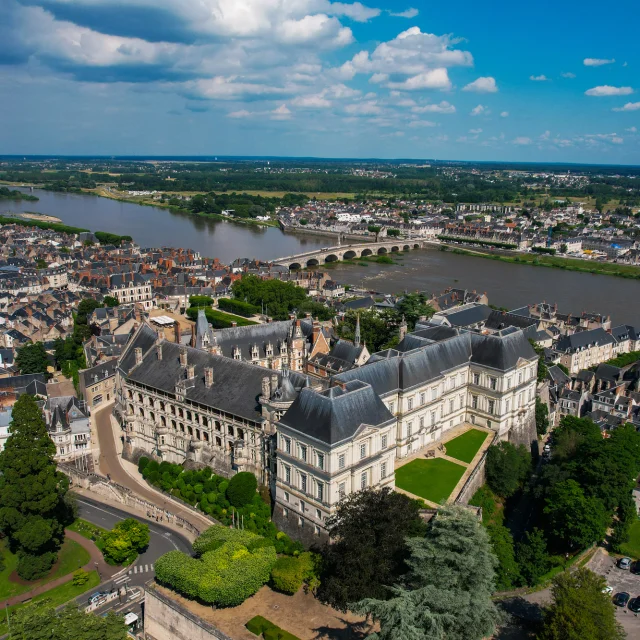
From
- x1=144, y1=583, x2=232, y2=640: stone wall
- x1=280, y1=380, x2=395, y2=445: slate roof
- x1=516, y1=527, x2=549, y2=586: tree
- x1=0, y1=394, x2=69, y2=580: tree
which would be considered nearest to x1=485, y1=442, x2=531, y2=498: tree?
x1=516, y1=527, x2=549, y2=586: tree

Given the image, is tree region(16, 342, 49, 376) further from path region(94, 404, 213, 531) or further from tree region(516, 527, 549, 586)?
tree region(516, 527, 549, 586)

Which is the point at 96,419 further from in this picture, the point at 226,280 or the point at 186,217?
the point at 186,217

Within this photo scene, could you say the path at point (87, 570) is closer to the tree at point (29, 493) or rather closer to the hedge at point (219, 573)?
the tree at point (29, 493)

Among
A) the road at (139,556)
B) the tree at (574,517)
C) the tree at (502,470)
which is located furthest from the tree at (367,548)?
the tree at (502,470)

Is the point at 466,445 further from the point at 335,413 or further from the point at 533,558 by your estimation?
the point at 335,413

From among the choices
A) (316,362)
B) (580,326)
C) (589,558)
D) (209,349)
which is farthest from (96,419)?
(580,326)

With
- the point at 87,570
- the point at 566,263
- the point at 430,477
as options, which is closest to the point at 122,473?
the point at 87,570
